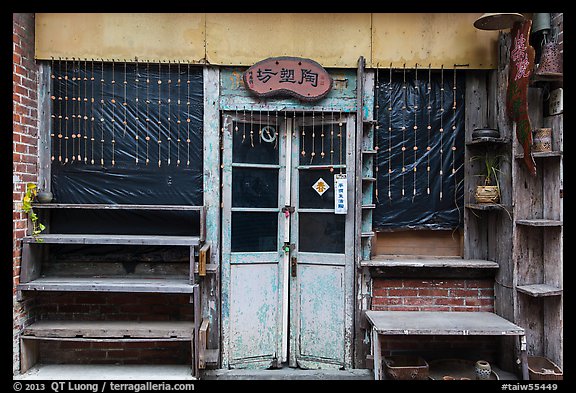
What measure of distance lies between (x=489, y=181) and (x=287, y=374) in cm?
243

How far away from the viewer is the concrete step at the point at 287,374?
154 inches

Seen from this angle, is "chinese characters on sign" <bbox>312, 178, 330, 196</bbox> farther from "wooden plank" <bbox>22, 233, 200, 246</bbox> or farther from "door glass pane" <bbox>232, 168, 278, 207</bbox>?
"wooden plank" <bbox>22, 233, 200, 246</bbox>

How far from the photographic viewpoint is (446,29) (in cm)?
409

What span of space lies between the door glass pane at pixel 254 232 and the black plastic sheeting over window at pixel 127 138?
418mm

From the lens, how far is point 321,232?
4133 mm

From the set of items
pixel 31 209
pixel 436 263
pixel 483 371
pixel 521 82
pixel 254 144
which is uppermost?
pixel 521 82

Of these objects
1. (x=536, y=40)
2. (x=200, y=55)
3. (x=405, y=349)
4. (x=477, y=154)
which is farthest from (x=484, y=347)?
(x=200, y=55)

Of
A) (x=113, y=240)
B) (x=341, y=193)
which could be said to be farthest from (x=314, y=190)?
(x=113, y=240)

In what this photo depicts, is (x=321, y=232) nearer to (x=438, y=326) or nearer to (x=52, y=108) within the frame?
(x=438, y=326)

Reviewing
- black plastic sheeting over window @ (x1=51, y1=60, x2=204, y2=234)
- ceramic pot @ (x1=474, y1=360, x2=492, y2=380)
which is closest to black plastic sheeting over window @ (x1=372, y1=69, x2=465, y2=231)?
ceramic pot @ (x1=474, y1=360, x2=492, y2=380)

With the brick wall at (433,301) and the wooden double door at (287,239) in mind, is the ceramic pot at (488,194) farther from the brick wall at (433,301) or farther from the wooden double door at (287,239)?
the wooden double door at (287,239)

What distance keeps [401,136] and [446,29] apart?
1.01m

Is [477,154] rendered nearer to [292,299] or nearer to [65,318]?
[292,299]

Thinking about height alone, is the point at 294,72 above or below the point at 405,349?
above
